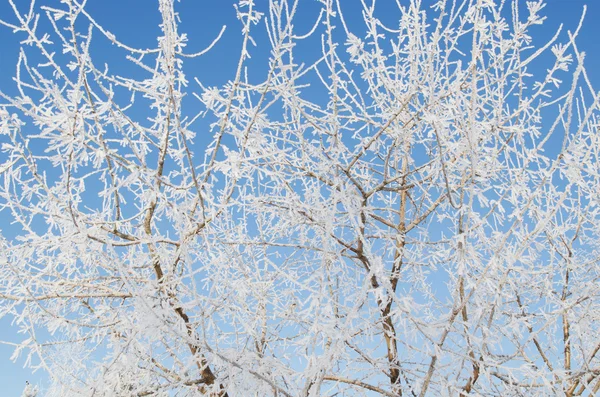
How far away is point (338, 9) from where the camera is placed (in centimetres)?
369

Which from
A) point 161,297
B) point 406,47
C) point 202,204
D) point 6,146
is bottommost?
point 161,297

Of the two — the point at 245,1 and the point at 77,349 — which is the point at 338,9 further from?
the point at 77,349

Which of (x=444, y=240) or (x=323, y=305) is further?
(x=444, y=240)

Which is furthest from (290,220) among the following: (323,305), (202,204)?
(323,305)

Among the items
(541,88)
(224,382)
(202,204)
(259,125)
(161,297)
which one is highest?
(541,88)

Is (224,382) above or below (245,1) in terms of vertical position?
below

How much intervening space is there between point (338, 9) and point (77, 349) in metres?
3.32

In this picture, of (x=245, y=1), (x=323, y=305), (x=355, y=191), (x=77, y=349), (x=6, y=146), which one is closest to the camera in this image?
(x=323, y=305)

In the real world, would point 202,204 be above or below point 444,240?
below

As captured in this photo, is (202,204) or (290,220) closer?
(202,204)

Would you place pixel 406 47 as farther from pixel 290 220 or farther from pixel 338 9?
pixel 290 220

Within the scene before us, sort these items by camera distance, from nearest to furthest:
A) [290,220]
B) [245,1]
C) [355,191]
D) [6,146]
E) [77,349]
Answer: [245,1] < [6,146] < [355,191] < [290,220] < [77,349]

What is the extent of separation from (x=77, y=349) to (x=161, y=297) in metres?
1.82

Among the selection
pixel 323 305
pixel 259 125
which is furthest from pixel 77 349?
pixel 323 305
